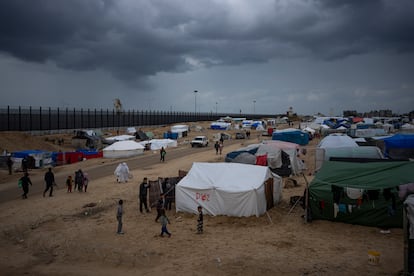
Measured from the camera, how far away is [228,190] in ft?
49.8

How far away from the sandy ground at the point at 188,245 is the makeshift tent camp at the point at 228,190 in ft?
1.52

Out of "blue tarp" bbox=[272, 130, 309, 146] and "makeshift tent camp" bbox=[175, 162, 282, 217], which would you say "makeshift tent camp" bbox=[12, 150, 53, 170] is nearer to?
"makeshift tent camp" bbox=[175, 162, 282, 217]

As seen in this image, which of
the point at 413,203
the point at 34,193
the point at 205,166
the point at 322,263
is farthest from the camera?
the point at 34,193

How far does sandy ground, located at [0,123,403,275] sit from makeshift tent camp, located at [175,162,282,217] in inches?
18.2

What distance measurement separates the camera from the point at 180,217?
1575 cm

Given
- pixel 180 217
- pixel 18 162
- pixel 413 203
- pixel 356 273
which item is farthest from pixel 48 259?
pixel 18 162

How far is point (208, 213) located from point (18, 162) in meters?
25.5

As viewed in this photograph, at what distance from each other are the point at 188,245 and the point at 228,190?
352cm

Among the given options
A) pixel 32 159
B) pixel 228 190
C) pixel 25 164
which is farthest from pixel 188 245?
pixel 32 159

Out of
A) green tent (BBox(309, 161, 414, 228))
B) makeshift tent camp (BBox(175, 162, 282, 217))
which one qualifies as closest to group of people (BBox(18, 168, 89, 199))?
makeshift tent camp (BBox(175, 162, 282, 217))

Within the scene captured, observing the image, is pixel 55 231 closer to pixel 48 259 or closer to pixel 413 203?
pixel 48 259

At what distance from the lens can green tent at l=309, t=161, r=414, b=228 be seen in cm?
1298

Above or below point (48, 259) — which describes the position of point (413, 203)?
above

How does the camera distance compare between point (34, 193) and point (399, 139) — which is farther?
point (399, 139)
